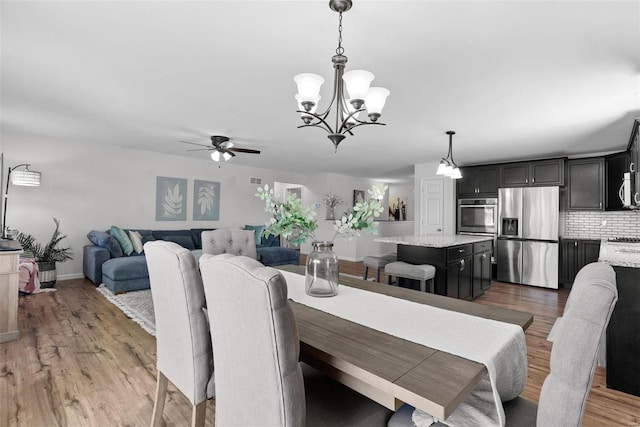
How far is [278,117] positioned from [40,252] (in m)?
4.00

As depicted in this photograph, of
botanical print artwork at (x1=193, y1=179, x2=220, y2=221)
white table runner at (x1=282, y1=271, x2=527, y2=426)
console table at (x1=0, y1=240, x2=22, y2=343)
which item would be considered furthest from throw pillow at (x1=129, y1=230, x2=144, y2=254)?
white table runner at (x1=282, y1=271, x2=527, y2=426)

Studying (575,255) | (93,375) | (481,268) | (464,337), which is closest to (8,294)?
(93,375)

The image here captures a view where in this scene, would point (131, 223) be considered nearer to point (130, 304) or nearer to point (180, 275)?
point (130, 304)

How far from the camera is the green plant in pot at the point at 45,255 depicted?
4414mm

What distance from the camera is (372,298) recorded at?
5.64ft

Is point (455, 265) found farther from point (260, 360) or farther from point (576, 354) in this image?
point (260, 360)

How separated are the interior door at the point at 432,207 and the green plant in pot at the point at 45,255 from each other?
247 inches

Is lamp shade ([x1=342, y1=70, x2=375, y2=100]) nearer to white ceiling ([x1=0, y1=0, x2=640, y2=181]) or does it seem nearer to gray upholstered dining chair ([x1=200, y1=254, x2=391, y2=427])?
white ceiling ([x1=0, y1=0, x2=640, y2=181])

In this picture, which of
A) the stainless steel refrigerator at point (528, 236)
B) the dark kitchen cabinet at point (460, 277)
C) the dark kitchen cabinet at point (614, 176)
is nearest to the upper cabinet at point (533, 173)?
the stainless steel refrigerator at point (528, 236)

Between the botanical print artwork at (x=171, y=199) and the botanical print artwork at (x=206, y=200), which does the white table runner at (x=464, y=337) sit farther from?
the botanical print artwork at (x=206, y=200)

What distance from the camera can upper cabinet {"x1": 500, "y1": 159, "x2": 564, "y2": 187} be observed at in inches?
201

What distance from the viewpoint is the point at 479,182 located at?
591cm

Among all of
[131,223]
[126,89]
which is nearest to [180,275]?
[126,89]

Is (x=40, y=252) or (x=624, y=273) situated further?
(x=40, y=252)
